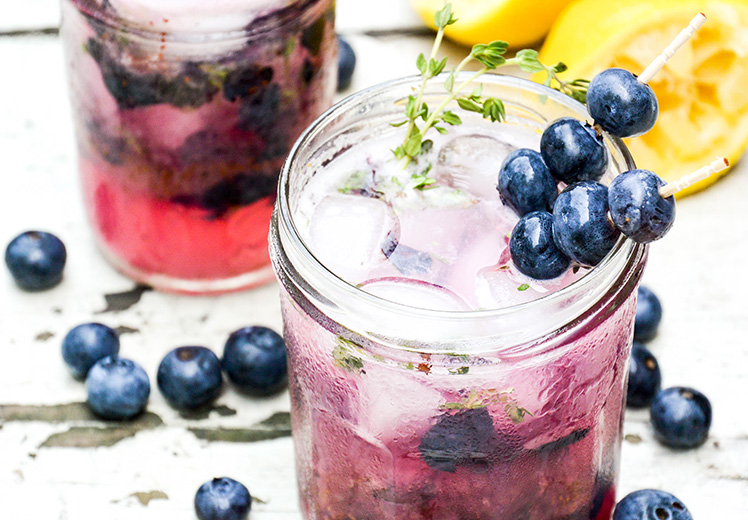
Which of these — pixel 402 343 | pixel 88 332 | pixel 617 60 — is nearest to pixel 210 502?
pixel 88 332

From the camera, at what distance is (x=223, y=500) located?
4.01 feet

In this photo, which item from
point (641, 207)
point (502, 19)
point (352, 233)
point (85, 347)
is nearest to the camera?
point (641, 207)

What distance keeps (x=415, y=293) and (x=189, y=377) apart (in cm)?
52

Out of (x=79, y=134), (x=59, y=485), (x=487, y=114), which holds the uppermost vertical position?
(x=487, y=114)

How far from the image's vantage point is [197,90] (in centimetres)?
134

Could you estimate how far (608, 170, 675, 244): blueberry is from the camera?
81 centimetres

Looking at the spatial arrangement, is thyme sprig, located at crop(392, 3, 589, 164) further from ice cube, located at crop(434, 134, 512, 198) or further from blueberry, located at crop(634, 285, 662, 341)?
blueberry, located at crop(634, 285, 662, 341)

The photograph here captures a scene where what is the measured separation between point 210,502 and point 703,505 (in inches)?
24.6

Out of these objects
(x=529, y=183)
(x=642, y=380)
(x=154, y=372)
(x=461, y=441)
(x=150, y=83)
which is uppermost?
(x=529, y=183)

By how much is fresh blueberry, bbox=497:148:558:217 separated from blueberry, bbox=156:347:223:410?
1.88ft

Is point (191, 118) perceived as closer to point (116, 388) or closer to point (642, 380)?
point (116, 388)

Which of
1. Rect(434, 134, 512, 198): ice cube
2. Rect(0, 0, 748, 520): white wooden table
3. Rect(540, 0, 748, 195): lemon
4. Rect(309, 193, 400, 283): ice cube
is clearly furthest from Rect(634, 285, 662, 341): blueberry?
Rect(309, 193, 400, 283): ice cube

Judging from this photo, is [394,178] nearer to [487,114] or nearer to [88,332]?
[487,114]

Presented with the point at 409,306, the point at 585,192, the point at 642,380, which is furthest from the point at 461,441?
the point at 642,380
